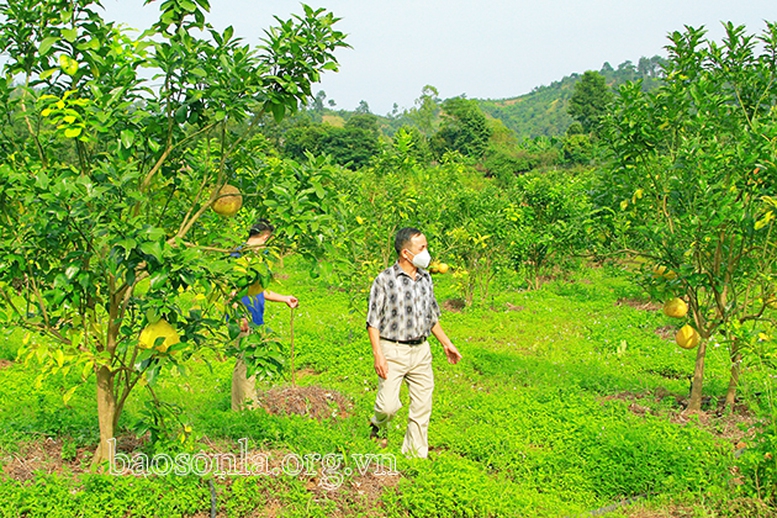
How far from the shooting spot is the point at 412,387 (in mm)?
4441

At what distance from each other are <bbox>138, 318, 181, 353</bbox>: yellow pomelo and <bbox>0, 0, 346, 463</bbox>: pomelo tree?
1cm

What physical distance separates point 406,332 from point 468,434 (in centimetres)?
113

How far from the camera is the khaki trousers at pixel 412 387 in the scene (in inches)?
171

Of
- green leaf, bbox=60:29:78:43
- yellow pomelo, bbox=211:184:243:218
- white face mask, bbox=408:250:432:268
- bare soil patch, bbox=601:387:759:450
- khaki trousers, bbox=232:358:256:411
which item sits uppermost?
green leaf, bbox=60:29:78:43

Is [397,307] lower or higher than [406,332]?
higher

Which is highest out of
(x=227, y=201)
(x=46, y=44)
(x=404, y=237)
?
(x=46, y=44)

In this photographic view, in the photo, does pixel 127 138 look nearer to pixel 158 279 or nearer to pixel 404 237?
pixel 158 279

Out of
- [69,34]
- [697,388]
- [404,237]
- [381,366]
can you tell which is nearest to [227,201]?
[69,34]

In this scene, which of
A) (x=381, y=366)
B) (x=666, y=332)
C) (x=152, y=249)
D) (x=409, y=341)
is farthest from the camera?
(x=666, y=332)

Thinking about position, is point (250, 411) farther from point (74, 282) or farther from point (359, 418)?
point (74, 282)

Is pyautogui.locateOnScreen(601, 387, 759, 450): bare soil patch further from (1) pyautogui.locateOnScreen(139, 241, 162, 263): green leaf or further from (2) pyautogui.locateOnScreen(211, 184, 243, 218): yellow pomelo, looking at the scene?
(1) pyautogui.locateOnScreen(139, 241, 162, 263): green leaf

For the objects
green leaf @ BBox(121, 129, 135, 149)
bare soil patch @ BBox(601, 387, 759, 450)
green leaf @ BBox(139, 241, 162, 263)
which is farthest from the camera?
bare soil patch @ BBox(601, 387, 759, 450)

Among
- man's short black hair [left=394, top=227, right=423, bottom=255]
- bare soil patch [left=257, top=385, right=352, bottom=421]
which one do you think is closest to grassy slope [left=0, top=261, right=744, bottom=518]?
bare soil patch [left=257, top=385, right=352, bottom=421]

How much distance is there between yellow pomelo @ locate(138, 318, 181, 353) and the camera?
3.08 m
